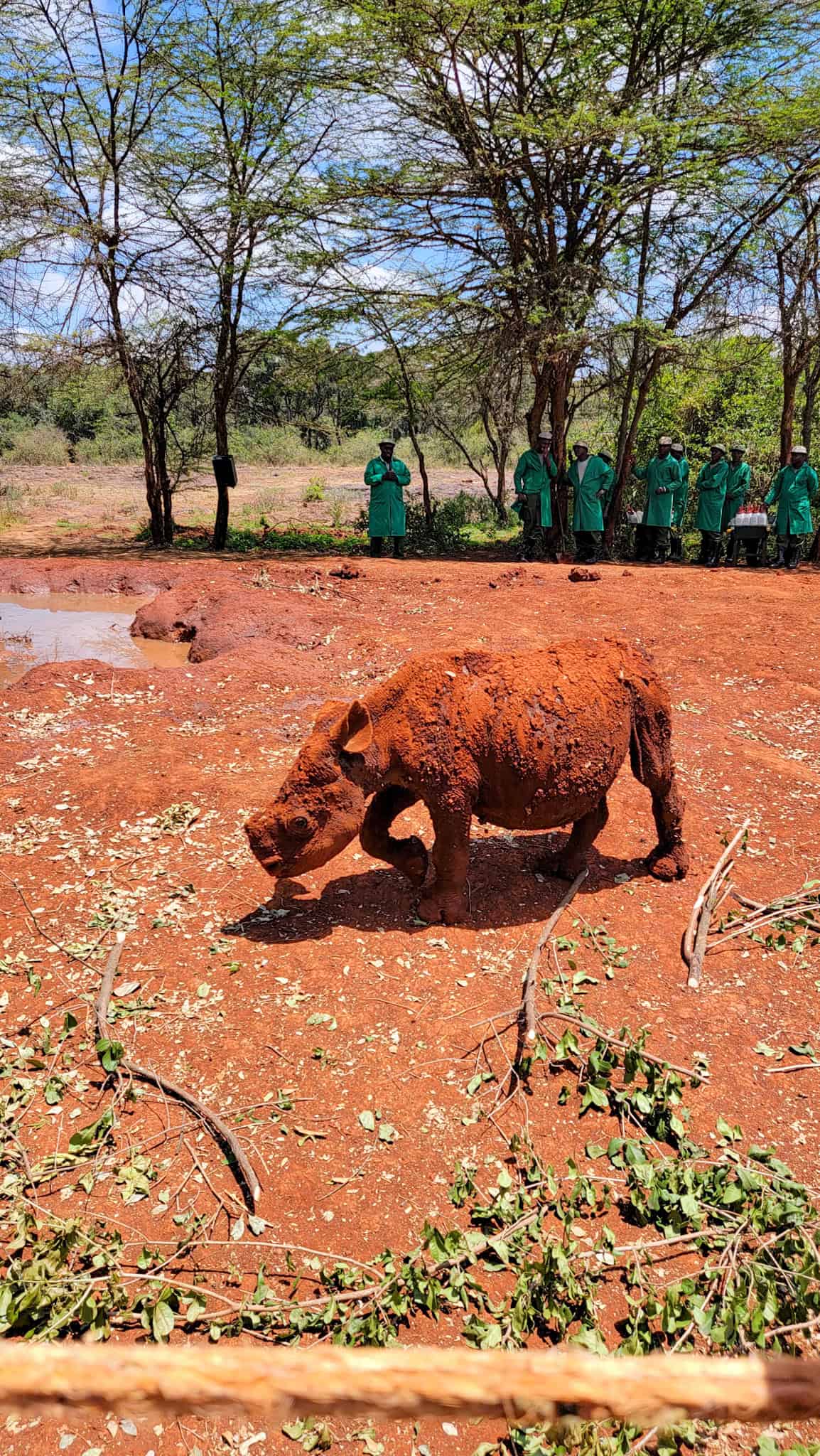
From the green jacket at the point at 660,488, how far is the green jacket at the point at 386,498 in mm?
5190

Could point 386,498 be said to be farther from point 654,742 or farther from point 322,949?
point 322,949

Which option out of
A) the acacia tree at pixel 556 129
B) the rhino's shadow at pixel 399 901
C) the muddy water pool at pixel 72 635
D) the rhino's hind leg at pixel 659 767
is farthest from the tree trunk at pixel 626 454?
the rhino's shadow at pixel 399 901

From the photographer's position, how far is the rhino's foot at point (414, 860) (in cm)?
527

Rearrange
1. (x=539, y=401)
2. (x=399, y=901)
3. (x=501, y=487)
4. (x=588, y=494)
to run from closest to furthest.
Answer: (x=399, y=901) < (x=588, y=494) < (x=539, y=401) < (x=501, y=487)

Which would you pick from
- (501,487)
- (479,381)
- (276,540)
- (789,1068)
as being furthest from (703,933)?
(501,487)

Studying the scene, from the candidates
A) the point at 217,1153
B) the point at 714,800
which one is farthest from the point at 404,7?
the point at 217,1153

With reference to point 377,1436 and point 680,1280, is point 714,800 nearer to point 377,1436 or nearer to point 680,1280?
point 680,1280

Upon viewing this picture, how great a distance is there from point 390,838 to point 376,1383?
4.31 meters

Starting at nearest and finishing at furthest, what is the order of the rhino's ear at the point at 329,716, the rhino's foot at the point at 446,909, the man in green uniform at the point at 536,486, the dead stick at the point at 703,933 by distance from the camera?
the dead stick at the point at 703,933, the rhino's ear at the point at 329,716, the rhino's foot at the point at 446,909, the man in green uniform at the point at 536,486

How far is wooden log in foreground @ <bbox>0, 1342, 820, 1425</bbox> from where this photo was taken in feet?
3.26

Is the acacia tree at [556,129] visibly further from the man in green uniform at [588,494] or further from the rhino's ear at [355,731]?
the rhino's ear at [355,731]

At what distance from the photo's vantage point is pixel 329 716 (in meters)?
4.86

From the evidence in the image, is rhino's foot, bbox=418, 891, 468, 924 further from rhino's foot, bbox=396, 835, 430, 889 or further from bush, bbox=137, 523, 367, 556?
bush, bbox=137, 523, 367, 556

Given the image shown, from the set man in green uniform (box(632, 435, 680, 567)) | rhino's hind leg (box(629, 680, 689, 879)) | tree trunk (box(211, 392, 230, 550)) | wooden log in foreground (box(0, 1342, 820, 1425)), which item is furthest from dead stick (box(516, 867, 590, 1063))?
tree trunk (box(211, 392, 230, 550))
